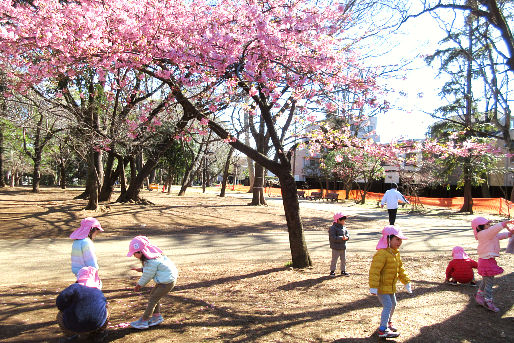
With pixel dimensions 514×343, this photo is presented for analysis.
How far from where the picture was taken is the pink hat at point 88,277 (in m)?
3.65

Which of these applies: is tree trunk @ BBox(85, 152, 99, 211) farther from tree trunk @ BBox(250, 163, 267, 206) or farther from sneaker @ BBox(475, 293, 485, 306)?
sneaker @ BBox(475, 293, 485, 306)

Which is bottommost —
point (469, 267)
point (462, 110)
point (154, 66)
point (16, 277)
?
point (16, 277)

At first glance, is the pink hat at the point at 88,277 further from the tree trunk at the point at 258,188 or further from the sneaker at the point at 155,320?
the tree trunk at the point at 258,188

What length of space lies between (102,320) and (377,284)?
2834 millimetres

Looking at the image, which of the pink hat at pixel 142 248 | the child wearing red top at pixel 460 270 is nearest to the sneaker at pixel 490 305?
the child wearing red top at pixel 460 270

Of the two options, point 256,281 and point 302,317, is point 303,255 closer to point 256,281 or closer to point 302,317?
point 256,281

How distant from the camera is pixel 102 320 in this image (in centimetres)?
358

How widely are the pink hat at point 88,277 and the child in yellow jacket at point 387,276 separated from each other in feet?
9.43

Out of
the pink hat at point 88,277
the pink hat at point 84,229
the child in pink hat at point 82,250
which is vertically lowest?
the pink hat at point 88,277

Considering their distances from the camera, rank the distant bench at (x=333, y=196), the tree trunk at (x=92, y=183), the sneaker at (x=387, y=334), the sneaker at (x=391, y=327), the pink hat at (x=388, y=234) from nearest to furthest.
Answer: the sneaker at (x=387, y=334) < the sneaker at (x=391, y=327) < the pink hat at (x=388, y=234) < the tree trunk at (x=92, y=183) < the distant bench at (x=333, y=196)

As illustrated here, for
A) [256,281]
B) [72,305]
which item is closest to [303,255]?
[256,281]

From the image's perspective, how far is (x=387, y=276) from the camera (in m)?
4.07

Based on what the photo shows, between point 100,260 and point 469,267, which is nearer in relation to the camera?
point 469,267

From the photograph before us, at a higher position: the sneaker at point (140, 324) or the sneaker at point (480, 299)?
the sneaker at point (480, 299)
